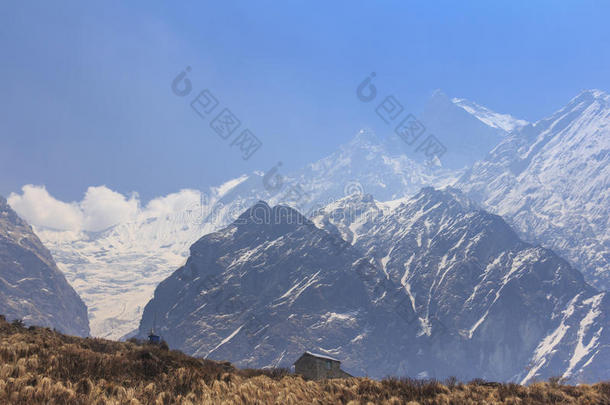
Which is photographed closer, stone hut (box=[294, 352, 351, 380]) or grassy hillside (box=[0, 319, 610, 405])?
grassy hillside (box=[0, 319, 610, 405])

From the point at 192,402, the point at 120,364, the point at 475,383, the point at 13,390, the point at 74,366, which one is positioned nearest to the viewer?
the point at 13,390

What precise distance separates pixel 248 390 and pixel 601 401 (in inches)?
873

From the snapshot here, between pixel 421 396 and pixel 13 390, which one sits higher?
pixel 13 390

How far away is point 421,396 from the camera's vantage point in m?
28.3

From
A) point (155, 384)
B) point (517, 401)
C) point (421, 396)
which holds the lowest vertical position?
point (517, 401)

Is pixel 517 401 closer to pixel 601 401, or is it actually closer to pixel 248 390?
pixel 601 401

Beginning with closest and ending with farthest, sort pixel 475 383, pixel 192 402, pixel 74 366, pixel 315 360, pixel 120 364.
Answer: pixel 192 402 → pixel 74 366 → pixel 120 364 → pixel 475 383 → pixel 315 360

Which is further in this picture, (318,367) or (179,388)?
(318,367)

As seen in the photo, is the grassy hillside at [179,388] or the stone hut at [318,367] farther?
the stone hut at [318,367]

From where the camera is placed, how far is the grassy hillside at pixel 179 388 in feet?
74.2

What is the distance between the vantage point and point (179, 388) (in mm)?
26312

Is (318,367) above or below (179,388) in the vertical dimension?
Result: below

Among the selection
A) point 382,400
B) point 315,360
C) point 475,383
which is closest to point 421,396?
point 382,400

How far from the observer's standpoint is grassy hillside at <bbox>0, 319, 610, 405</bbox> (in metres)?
22.6
